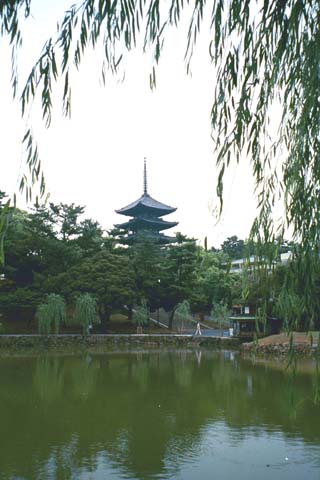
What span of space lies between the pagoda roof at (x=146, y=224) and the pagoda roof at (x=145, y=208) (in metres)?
0.60

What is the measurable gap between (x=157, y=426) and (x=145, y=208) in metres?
27.8

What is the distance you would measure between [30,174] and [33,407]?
6981mm

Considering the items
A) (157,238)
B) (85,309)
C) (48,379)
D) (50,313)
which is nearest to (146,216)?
(157,238)

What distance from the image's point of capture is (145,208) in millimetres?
34094

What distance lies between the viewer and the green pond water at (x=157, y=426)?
16.0ft

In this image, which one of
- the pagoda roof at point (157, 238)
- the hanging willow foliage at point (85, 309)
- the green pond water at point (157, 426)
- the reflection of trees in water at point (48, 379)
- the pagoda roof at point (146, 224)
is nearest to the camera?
the green pond water at point (157, 426)

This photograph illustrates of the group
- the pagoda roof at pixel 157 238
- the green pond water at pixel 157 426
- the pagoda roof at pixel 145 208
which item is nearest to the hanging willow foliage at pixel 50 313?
the green pond water at pixel 157 426

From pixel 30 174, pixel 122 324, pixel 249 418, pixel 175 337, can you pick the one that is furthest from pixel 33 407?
pixel 122 324

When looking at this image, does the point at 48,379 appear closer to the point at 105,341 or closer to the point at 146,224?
the point at 105,341

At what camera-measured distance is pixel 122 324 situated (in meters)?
25.0

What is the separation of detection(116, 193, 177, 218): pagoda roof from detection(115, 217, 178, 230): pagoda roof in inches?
23.8

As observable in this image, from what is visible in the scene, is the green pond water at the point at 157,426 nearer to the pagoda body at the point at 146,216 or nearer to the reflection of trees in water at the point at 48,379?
the reflection of trees in water at the point at 48,379

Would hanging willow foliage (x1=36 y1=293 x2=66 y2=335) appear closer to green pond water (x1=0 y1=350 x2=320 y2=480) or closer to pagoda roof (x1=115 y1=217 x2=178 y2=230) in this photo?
green pond water (x1=0 y1=350 x2=320 y2=480)

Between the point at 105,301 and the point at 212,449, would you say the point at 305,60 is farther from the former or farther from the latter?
the point at 105,301
